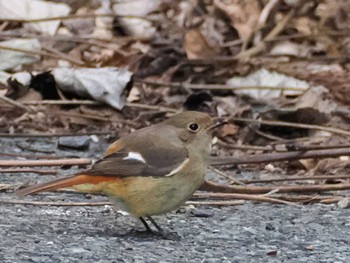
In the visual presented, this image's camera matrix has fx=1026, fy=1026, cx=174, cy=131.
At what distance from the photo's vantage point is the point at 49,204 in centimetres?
434

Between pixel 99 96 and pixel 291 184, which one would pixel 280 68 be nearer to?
pixel 99 96

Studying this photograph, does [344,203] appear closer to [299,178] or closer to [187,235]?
[299,178]

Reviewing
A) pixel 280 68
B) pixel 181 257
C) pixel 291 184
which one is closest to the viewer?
pixel 181 257

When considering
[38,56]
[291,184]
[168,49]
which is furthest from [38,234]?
[168,49]

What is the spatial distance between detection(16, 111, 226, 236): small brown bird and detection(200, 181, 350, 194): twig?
0.36 metres

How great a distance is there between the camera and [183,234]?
4.14m

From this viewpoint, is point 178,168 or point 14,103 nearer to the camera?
point 178,168

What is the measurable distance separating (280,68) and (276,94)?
50cm

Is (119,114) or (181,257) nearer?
(181,257)

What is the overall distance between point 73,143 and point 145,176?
167cm

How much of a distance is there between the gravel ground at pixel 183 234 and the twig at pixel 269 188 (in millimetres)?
74

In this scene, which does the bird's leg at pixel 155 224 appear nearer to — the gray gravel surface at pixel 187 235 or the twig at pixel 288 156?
the gray gravel surface at pixel 187 235

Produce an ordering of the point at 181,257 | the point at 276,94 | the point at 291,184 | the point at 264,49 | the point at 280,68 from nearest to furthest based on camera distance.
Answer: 1. the point at 181,257
2. the point at 291,184
3. the point at 276,94
4. the point at 280,68
5. the point at 264,49

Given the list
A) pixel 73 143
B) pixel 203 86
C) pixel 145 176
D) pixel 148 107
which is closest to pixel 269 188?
pixel 145 176
